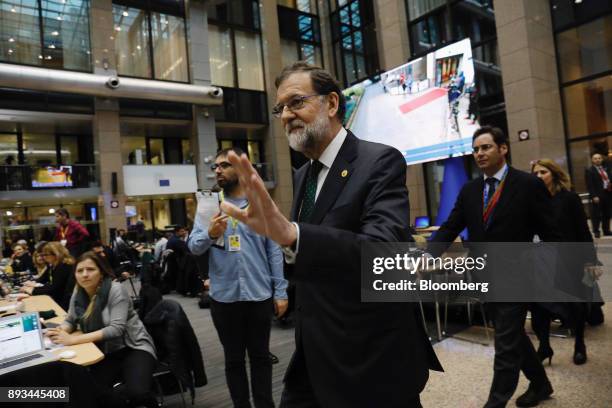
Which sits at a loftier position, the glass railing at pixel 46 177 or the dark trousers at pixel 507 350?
the glass railing at pixel 46 177

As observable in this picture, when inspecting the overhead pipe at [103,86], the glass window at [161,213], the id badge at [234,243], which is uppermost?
the overhead pipe at [103,86]

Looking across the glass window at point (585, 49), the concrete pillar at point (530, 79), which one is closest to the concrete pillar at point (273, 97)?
the concrete pillar at point (530, 79)

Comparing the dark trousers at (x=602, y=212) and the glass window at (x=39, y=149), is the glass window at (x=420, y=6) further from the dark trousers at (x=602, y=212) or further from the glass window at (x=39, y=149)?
the glass window at (x=39, y=149)

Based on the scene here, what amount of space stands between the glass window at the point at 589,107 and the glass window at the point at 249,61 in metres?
12.1

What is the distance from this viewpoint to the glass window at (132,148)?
689 inches

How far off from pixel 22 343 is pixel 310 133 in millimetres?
2555

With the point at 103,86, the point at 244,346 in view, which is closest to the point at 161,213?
the point at 103,86

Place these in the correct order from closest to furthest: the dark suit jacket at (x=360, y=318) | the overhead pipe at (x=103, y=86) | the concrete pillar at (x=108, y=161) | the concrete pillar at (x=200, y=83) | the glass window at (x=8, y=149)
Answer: the dark suit jacket at (x=360, y=318) < the overhead pipe at (x=103, y=86) < the concrete pillar at (x=108, y=161) < the glass window at (x=8, y=149) < the concrete pillar at (x=200, y=83)

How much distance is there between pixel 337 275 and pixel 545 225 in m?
1.96

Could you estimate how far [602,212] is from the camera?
779cm

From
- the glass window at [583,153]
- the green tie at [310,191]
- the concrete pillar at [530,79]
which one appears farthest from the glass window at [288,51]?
the green tie at [310,191]

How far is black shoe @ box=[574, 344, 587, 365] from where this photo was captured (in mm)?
3420

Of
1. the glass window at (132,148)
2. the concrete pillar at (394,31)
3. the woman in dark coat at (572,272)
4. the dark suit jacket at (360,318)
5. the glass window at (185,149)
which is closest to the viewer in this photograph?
the dark suit jacket at (360,318)

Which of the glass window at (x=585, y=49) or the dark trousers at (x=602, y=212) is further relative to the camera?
the glass window at (x=585, y=49)
